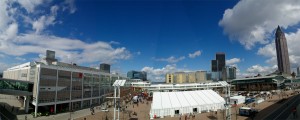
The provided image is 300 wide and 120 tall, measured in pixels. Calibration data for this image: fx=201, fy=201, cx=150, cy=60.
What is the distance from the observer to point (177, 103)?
58.9 m

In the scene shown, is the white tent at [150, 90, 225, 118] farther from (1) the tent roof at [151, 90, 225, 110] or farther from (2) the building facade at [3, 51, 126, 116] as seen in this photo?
(2) the building facade at [3, 51, 126, 116]

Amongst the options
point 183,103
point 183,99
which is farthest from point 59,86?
point 183,99

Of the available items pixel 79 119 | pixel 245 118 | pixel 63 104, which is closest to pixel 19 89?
pixel 63 104

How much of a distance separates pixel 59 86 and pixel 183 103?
1583 inches

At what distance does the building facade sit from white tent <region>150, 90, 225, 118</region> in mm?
30673

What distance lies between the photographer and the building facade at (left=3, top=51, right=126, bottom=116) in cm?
5994

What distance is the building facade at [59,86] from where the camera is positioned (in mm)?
59938

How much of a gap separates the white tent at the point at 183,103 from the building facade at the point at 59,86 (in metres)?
30.7

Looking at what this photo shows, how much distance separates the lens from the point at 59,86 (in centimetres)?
6581

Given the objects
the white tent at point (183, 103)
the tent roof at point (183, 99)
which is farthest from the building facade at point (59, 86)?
the white tent at point (183, 103)

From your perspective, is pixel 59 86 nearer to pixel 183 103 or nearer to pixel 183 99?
pixel 183 103

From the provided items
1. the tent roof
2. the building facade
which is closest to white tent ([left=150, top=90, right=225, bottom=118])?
the tent roof

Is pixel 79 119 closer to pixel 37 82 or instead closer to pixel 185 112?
pixel 37 82

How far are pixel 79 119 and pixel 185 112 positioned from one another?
29001 mm
